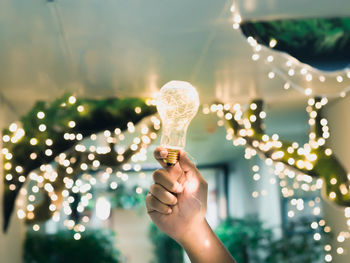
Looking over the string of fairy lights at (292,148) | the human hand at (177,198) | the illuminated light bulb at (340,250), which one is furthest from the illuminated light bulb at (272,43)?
the illuminated light bulb at (340,250)

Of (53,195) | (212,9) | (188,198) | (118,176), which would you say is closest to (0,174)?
(53,195)

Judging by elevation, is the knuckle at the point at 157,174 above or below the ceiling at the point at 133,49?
below

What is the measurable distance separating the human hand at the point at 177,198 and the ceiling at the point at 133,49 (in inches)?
79.7

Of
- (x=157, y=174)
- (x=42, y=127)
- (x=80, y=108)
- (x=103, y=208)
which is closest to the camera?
(x=157, y=174)

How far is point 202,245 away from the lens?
2.97ft

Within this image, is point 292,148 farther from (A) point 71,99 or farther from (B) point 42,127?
(B) point 42,127

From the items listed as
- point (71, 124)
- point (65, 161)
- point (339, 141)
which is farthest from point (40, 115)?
point (339, 141)

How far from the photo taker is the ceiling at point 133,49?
282cm

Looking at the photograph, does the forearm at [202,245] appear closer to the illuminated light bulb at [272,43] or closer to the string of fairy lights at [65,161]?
the illuminated light bulb at [272,43]

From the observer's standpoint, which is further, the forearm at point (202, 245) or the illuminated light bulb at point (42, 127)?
the illuminated light bulb at point (42, 127)

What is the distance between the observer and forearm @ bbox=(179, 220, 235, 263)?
2.93 ft

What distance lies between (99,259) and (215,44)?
3293 mm

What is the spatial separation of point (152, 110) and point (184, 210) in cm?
356

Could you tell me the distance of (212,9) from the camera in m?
2.87
